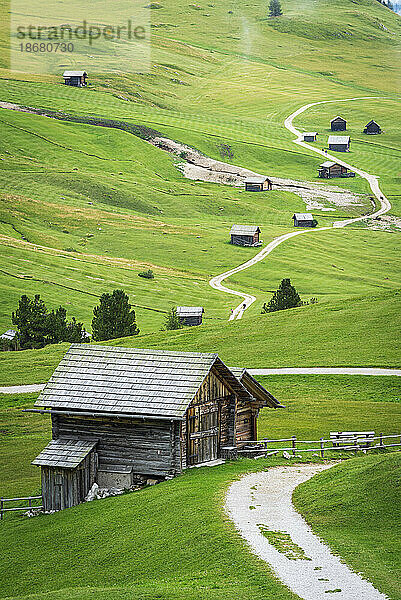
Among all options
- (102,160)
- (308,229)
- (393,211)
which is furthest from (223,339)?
(102,160)

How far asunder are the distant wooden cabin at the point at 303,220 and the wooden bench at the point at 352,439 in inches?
4930

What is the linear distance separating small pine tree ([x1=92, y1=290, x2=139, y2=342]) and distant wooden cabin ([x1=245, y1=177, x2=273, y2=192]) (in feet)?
341

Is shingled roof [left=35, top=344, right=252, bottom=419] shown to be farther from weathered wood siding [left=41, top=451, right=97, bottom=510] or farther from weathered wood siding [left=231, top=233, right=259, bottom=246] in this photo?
weathered wood siding [left=231, top=233, right=259, bottom=246]

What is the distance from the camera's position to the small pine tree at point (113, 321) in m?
89.1

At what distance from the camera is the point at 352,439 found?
137ft

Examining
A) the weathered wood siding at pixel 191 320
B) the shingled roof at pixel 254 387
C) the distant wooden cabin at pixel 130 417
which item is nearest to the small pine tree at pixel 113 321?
the weathered wood siding at pixel 191 320

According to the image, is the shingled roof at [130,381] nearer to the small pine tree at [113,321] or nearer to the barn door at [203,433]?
the barn door at [203,433]

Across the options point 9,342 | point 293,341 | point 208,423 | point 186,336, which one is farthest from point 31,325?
point 208,423

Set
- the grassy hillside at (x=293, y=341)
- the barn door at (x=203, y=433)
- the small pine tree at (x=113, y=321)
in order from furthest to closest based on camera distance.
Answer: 1. the small pine tree at (x=113, y=321)
2. the grassy hillside at (x=293, y=341)
3. the barn door at (x=203, y=433)

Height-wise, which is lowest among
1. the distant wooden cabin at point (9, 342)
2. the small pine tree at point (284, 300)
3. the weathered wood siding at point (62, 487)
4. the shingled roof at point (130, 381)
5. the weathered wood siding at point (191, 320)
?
the weathered wood siding at point (191, 320)

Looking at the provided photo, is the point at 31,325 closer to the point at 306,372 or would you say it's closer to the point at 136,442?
the point at 306,372

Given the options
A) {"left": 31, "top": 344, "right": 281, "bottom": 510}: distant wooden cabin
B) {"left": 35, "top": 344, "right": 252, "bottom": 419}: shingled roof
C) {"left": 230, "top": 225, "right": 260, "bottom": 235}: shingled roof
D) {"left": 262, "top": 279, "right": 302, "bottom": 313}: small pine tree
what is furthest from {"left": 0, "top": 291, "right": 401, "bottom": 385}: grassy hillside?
{"left": 230, "top": 225, "right": 260, "bottom": 235}: shingled roof

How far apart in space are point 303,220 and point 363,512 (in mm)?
141655

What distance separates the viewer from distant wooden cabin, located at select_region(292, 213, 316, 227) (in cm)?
16612
